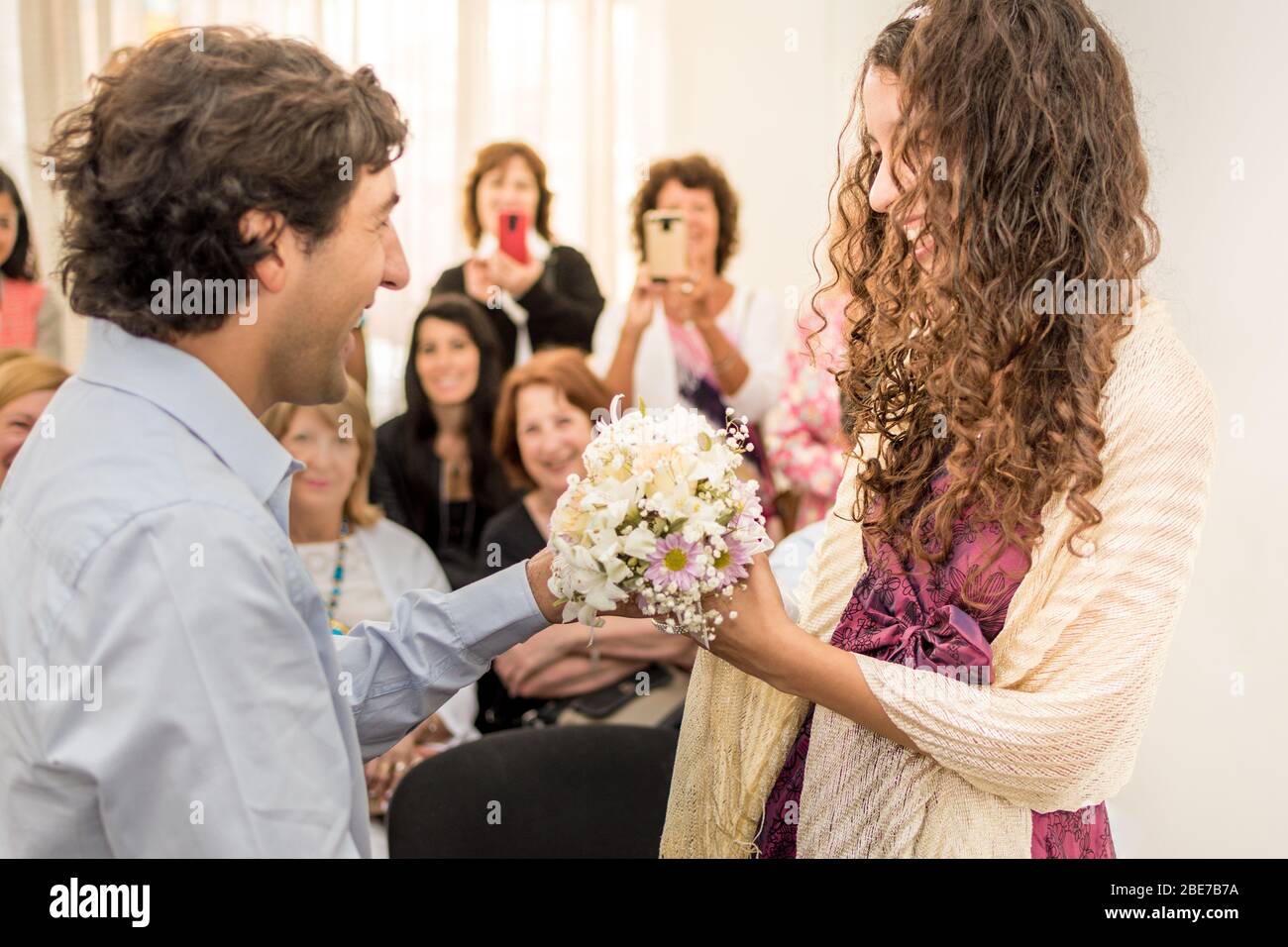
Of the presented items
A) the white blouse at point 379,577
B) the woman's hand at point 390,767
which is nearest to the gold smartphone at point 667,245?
the white blouse at point 379,577

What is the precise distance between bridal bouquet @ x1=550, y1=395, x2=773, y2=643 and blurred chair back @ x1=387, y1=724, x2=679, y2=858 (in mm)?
748

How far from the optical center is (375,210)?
1.18 meters

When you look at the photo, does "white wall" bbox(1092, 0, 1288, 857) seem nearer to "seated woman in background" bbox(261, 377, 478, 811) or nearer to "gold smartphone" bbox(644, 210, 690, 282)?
"gold smartphone" bbox(644, 210, 690, 282)

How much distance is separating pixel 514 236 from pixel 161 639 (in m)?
3.03

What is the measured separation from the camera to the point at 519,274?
3861 millimetres

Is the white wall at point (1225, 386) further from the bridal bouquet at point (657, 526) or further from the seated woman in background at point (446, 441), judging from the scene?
the seated woman in background at point (446, 441)

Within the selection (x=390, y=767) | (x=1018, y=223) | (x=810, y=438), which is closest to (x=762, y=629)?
(x=1018, y=223)

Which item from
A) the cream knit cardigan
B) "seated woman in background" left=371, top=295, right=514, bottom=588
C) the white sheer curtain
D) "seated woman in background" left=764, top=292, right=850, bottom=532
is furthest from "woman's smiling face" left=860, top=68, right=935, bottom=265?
the white sheer curtain

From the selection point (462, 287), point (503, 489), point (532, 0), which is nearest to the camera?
point (503, 489)

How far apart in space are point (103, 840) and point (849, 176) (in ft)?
4.07

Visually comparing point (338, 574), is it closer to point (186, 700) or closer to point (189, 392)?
point (189, 392)
